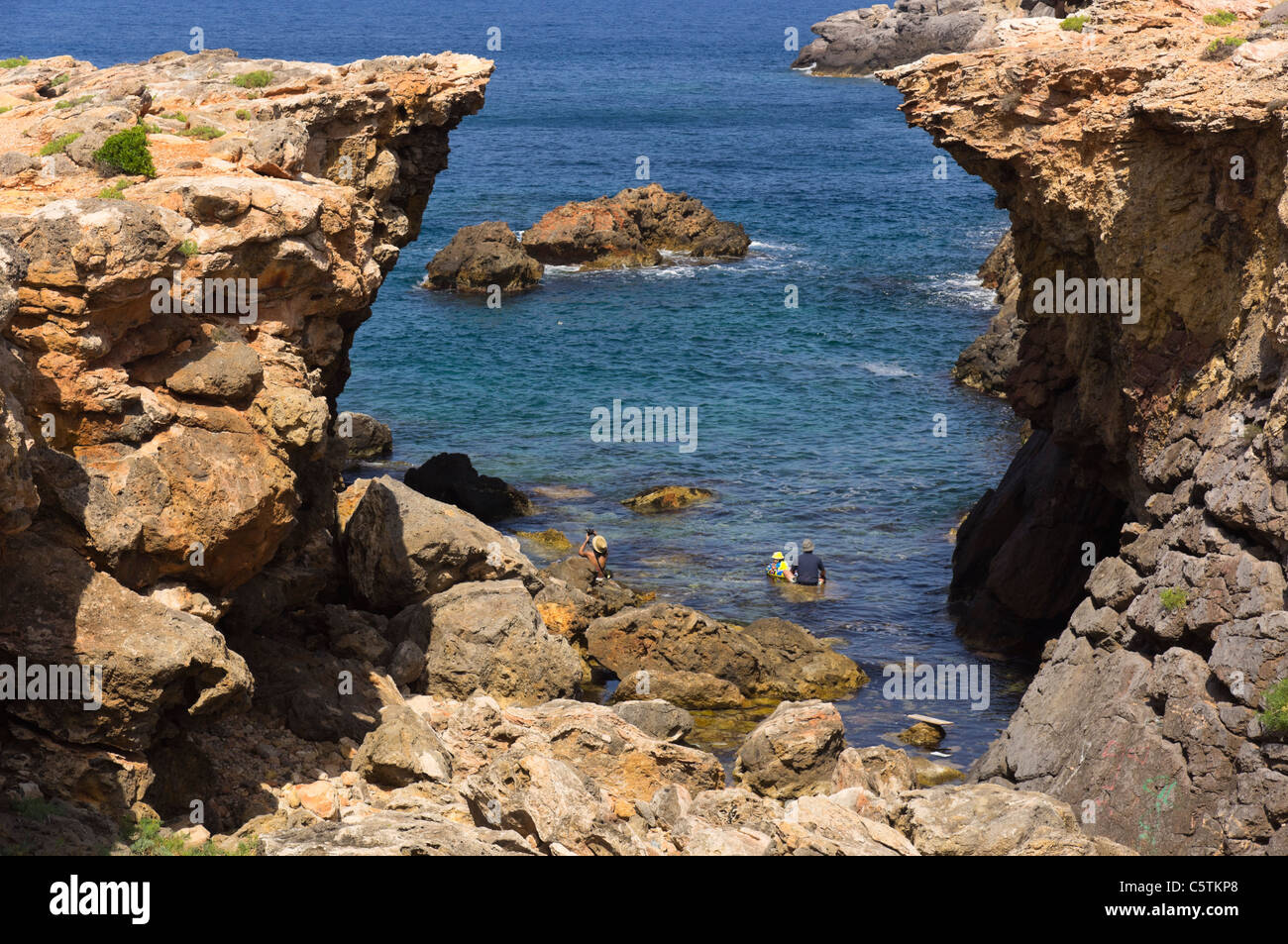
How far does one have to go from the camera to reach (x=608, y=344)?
7425cm

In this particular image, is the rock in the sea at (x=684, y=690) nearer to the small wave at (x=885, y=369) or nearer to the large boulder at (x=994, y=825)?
the large boulder at (x=994, y=825)

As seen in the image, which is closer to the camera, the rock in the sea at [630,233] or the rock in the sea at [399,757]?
the rock in the sea at [399,757]

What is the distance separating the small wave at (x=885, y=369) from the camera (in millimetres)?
67875

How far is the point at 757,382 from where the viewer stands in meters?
67.7

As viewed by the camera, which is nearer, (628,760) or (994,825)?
(994,825)

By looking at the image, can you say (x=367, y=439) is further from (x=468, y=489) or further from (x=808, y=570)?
(x=808, y=570)

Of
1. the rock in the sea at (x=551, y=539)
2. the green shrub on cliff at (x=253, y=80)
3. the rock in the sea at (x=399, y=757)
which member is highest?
the green shrub on cliff at (x=253, y=80)

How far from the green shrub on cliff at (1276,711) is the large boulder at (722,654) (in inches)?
544

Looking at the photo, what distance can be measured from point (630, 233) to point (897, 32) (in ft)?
357

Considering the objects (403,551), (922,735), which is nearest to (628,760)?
(403,551)

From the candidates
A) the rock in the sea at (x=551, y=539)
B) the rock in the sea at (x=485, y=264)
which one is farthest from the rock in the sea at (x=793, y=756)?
the rock in the sea at (x=485, y=264)

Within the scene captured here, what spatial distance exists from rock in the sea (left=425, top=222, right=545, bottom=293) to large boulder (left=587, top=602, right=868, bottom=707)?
5129 cm

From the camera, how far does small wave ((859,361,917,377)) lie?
67875 millimetres

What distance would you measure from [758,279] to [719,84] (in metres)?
111
